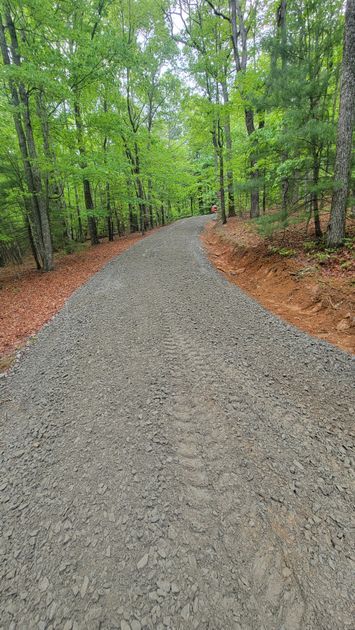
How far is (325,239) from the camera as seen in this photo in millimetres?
6453

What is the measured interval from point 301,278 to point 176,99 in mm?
17893

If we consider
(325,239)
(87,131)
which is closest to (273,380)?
(325,239)

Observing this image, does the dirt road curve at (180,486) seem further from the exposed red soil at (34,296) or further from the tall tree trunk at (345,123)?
the tall tree trunk at (345,123)

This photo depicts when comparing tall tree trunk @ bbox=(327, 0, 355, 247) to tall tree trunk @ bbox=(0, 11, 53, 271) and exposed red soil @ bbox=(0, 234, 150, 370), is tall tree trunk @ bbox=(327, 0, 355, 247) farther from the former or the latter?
tall tree trunk @ bbox=(0, 11, 53, 271)

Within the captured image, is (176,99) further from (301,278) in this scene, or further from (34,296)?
(301,278)

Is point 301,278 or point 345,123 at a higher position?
point 345,123

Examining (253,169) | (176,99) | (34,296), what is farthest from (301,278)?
(176,99)

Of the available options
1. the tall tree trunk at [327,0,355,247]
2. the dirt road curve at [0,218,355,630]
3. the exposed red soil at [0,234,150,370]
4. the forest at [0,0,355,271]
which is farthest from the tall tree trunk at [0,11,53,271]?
the tall tree trunk at [327,0,355,247]

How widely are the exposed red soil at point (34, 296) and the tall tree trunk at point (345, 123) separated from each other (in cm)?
702

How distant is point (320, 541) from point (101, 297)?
5703 mm

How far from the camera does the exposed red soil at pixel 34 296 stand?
4.88 m

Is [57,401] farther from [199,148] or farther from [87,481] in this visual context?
[199,148]

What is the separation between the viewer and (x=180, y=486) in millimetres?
1893

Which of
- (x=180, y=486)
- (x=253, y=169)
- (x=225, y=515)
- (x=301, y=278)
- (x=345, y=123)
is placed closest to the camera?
(x=225, y=515)
